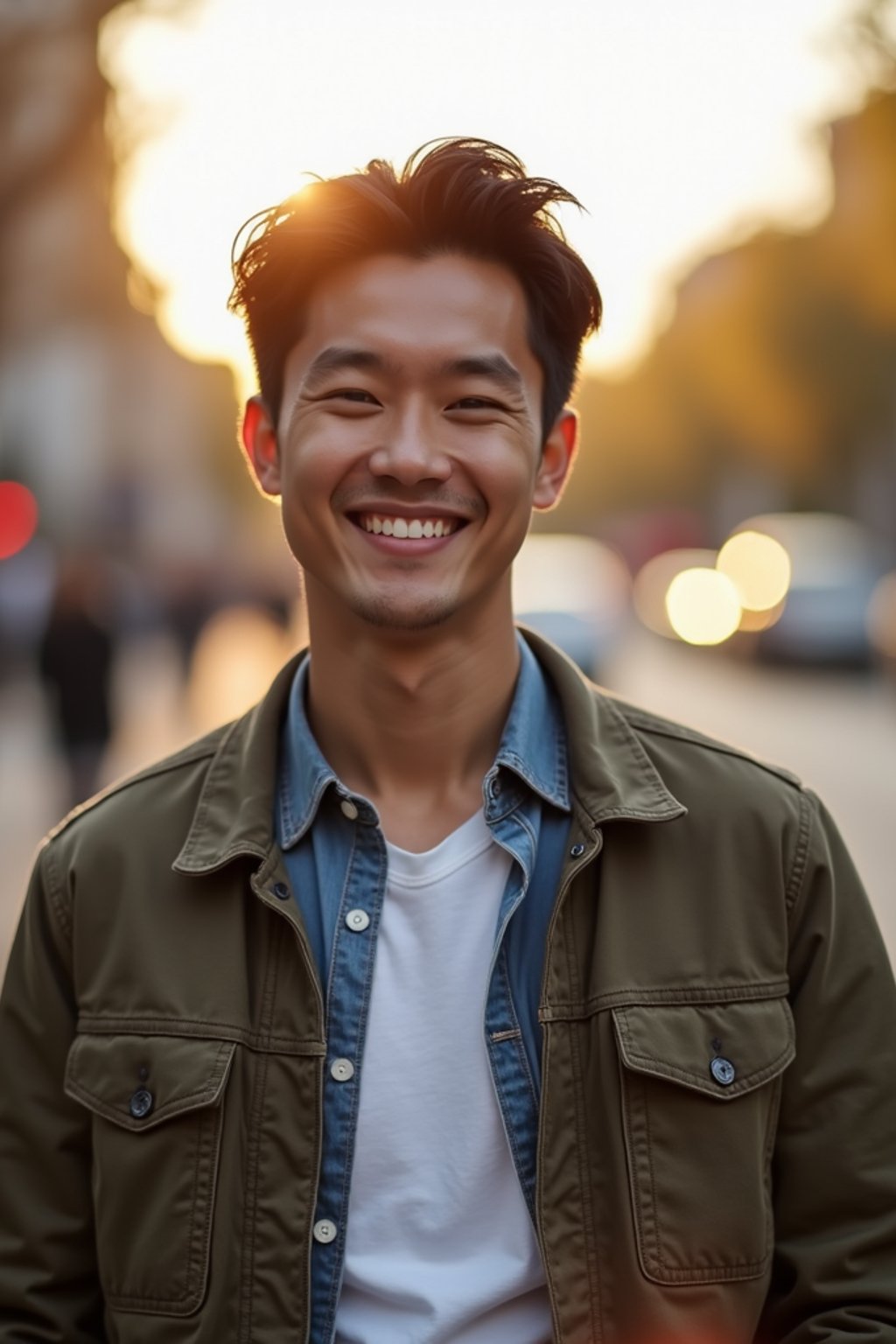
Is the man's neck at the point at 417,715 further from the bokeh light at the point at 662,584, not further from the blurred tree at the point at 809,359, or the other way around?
the bokeh light at the point at 662,584

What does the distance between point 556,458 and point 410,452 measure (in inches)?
14.9

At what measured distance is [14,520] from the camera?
3697cm

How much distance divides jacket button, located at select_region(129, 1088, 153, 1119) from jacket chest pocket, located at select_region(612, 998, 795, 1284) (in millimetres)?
661

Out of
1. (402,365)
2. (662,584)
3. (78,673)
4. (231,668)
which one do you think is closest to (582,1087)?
(402,365)

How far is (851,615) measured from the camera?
26125mm

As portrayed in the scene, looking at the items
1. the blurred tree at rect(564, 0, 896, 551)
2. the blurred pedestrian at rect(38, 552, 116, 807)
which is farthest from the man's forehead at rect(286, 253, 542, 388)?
the blurred tree at rect(564, 0, 896, 551)

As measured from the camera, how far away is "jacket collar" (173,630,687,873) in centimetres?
257

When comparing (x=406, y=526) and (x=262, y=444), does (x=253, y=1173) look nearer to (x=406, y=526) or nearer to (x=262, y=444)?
(x=406, y=526)

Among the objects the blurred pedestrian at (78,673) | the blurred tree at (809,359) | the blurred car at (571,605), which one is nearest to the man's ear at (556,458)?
the blurred pedestrian at (78,673)

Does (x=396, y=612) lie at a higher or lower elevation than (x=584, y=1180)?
higher

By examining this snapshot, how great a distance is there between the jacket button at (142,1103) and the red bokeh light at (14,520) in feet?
97.8

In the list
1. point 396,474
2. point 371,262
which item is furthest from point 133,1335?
point 371,262

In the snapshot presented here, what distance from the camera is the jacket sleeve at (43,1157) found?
249 centimetres

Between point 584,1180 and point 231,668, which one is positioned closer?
point 584,1180
